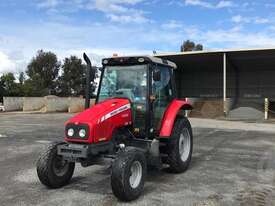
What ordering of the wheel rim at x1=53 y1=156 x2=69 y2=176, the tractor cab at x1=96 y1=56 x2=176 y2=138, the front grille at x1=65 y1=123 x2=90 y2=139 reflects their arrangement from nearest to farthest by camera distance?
the front grille at x1=65 y1=123 x2=90 y2=139 < the wheel rim at x1=53 y1=156 x2=69 y2=176 < the tractor cab at x1=96 y1=56 x2=176 y2=138

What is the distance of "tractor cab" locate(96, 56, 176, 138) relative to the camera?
24.5 feet

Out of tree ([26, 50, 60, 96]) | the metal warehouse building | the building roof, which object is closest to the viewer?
the building roof

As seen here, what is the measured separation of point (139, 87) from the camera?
7.53 meters

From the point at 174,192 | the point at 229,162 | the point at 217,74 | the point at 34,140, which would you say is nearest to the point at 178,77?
the point at 217,74

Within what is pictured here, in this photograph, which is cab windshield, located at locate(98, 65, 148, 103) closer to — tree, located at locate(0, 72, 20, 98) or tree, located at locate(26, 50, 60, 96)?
tree, located at locate(0, 72, 20, 98)

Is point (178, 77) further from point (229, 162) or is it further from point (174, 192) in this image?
point (174, 192)

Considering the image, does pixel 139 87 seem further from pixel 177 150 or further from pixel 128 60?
pixel 177 150

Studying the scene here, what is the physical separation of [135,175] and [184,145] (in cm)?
238

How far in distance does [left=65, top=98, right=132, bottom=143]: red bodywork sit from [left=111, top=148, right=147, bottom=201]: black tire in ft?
1.64

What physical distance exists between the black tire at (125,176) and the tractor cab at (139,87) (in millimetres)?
1189

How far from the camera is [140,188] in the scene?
6.40 metres

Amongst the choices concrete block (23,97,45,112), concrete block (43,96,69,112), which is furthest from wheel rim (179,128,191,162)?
concrete block (23,97,45,112)

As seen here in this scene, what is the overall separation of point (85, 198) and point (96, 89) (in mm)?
2345

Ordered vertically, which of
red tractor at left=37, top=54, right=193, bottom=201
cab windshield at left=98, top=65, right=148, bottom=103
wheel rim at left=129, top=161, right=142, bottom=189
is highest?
cab windshield at left=98, top=65, right=148, bottom=103
